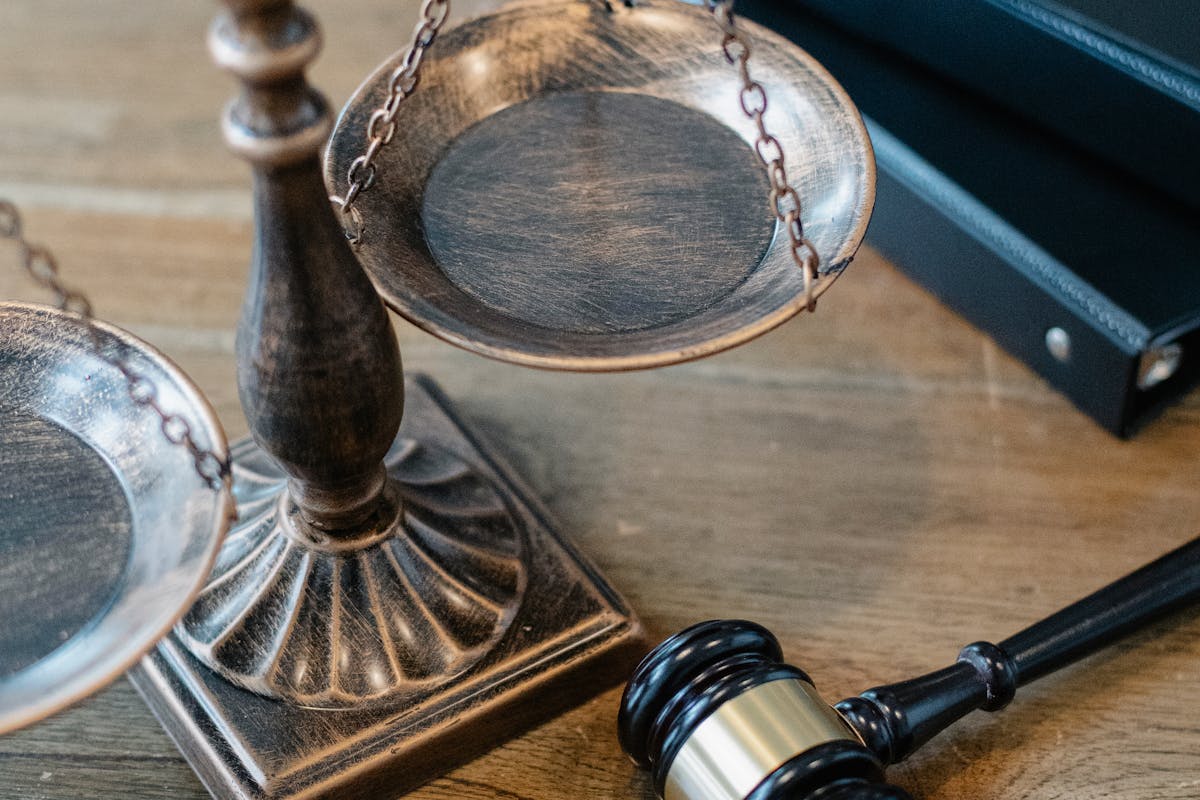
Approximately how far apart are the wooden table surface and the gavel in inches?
2.0

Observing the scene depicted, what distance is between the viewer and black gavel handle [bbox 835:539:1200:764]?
0.77m

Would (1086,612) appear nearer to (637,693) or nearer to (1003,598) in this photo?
(1003,598)

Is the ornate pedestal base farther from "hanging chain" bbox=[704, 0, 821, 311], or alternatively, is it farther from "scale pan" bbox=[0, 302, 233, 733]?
"hanging chain" bbox=[704, 0, 821, 311]

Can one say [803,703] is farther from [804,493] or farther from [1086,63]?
[1086,63]

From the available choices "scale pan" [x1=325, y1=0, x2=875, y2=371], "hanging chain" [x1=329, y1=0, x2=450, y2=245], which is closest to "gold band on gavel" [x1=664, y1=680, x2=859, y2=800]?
"scale pan" [x1=325, y1=0, x2=875, y2=371]

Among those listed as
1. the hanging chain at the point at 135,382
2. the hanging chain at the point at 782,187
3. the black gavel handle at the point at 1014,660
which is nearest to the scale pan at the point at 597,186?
the hanging chain at the point at 782,187

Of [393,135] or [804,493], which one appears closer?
[393,135]

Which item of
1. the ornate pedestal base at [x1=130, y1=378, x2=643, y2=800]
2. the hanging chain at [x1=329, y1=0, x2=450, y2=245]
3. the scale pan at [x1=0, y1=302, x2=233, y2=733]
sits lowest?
the ornate pedestal base at [x1=130, y1=378, x2=643, y2=800]

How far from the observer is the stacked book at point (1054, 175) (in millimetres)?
940

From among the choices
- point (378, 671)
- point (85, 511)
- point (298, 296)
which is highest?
point (298, 296)

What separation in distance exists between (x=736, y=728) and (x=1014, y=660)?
204 mm

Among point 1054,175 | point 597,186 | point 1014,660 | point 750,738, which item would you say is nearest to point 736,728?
point 750,738

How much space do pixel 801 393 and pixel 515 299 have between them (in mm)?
398

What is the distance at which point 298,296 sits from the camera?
2.25ft
